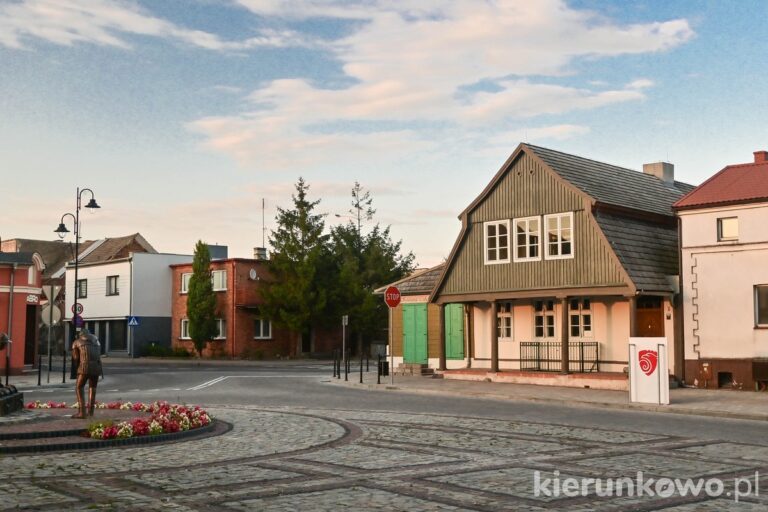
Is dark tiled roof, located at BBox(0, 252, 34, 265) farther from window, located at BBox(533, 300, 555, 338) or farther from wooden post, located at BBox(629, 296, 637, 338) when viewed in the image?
wooden post, located at BBox(629, 296, 637, 338)

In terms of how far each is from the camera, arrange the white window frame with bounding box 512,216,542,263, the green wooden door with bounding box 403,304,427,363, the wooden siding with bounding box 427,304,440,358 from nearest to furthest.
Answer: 1. the white window frame with bounding box 512,216,542,263
2. the wooden siding with bounding box 427,304,440,358
3. the green wooden door with bounding box 403,304,427,363

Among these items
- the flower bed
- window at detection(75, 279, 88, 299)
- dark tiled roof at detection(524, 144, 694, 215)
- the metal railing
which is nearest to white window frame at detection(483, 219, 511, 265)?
dark tiled roof at detection(524, 144, 694, 215)

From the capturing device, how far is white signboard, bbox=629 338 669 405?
71.8ft

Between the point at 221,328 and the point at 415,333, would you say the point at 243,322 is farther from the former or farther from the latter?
the point at 415,333

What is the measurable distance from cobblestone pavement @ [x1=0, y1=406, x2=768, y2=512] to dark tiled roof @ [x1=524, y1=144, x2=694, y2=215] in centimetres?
1443

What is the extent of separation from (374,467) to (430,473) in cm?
89

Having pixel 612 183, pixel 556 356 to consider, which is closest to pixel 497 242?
pixel 556 356

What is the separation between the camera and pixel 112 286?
60.8 meters

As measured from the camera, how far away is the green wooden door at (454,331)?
34.1 m

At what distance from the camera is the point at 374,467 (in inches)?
461

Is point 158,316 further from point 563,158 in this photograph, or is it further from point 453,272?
point 563,158

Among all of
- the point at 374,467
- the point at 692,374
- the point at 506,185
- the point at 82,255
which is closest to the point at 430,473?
the point at 374,467

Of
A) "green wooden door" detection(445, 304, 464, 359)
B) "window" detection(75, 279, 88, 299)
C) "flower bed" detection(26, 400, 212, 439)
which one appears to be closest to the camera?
"flower bed" detection(26, 400, 212, 439)

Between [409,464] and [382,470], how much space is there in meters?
0.63
